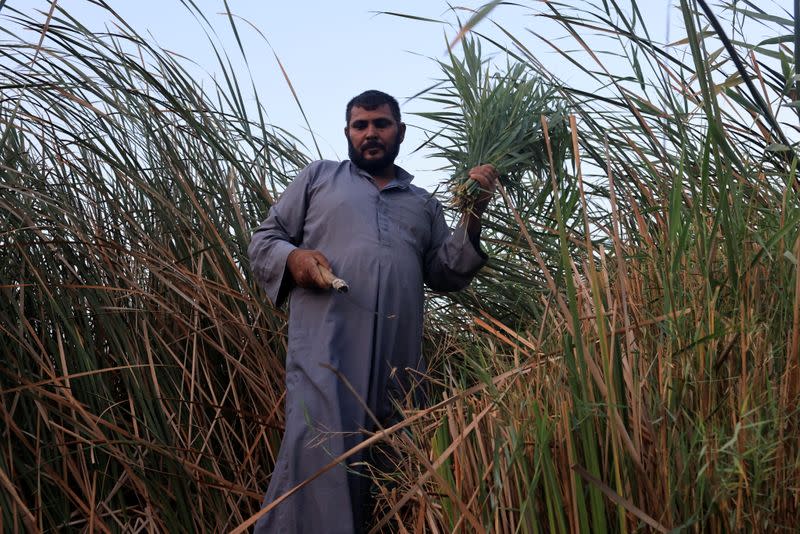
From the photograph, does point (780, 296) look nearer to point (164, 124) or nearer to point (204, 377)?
point (204, 377)

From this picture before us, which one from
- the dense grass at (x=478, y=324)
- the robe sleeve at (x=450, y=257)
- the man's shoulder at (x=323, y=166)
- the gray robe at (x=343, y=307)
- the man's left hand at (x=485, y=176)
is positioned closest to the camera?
the dense grass at (x=478, y=324)

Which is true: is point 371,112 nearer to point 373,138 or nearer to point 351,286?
point 373,138

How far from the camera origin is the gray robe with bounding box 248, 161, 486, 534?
104 inches

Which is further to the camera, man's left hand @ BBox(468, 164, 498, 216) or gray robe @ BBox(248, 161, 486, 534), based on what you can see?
gray robe @ BBox(248, 161, 486, 534)

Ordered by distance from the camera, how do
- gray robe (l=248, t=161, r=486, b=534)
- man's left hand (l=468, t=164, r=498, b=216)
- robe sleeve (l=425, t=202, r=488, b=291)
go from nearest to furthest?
man's left hand (l=468, t=164, r=498, b=216)
gray robe (l=248, t=161, r=486, b=534)
robe sleeve (l=425, t=202, r=488, b=291)

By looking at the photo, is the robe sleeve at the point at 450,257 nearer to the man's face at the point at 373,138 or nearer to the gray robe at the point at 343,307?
the gray robe at the point at 343,307

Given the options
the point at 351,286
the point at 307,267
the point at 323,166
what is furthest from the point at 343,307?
the point at 323,166

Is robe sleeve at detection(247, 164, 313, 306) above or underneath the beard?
underneath

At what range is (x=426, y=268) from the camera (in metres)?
3.02

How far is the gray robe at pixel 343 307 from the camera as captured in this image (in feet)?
8.68

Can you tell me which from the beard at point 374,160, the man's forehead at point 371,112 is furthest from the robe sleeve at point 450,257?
Answer: the man's forehead at point 371,112

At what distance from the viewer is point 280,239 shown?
285 centimetres

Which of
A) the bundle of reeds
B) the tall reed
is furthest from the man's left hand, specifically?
the tall reed

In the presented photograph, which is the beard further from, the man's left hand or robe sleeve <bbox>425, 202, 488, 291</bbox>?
the man's left hand
